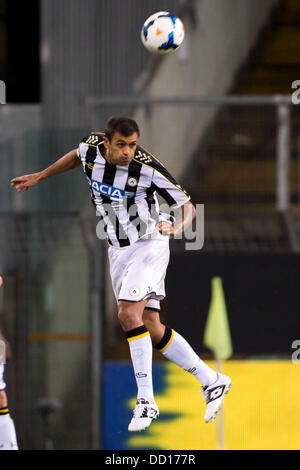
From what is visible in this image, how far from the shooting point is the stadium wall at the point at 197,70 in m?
12.0

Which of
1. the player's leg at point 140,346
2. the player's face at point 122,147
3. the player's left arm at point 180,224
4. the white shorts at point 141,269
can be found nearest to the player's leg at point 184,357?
the white shorts at point 141,269

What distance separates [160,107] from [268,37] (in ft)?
12.2

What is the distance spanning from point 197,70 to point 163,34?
5.22 metres

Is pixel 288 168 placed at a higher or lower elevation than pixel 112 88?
lower

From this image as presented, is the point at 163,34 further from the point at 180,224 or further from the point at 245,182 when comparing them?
the point at 245,182

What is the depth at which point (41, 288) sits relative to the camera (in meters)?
12.4

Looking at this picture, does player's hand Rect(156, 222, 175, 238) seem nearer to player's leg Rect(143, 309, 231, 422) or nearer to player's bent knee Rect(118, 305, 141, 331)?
player's bent knee Rect(118, 305, 141, 331)

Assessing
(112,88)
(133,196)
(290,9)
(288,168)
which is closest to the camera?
(133,196)

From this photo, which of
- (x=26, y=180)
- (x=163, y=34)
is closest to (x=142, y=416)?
(x=26, y=180)

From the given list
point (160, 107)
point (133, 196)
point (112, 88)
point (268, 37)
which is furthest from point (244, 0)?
point (133, 196)

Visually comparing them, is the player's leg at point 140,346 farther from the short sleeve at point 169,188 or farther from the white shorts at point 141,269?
the short sleeve at point 169,188

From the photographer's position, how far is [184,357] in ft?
28.2

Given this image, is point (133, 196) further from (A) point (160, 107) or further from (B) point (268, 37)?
(B) point (268, 37)

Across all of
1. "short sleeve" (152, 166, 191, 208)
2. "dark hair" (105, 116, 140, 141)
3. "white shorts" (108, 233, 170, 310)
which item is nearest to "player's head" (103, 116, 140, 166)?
"dark hair" (105, 116, 140, 141)
